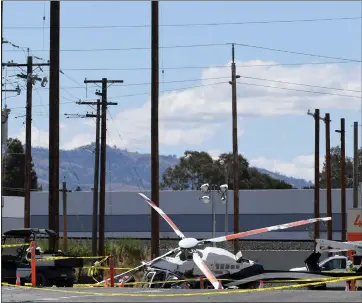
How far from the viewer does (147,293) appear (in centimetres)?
1992

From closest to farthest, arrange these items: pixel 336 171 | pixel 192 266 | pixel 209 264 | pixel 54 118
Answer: pixel 192 266, pixel 209 264, pixel 54 118, pixel 336 171

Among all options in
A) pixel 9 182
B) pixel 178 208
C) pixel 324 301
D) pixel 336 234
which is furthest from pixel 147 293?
pixel 9 182

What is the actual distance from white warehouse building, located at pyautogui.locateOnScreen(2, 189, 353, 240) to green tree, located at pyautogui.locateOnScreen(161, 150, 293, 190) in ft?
144

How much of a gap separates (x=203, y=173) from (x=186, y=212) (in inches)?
1994

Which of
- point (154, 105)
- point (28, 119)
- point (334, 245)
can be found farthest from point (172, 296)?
point (28, 119)

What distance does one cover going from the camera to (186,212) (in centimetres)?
9588

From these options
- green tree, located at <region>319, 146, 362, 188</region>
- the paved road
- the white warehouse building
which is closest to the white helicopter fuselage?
the paved road

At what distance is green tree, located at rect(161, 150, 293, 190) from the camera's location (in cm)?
14175

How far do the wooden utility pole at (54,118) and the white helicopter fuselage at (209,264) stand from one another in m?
4.96

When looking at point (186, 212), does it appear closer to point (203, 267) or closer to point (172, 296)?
point (203, 267)

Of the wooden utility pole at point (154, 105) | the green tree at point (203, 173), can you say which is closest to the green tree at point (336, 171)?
the green tree at point (203, 173)

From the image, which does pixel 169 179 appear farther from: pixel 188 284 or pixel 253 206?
pixel 188 284

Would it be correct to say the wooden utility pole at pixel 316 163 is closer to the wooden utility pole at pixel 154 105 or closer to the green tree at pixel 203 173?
the wooden utility pole at pixel 154 105

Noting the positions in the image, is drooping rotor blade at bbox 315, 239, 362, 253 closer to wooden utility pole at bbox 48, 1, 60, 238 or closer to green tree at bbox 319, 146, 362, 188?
wooden utility pole at bbox 48, 1, 60, 238
